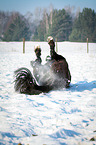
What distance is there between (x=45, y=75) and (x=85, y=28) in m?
32.1

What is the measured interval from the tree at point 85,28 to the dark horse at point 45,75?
30.6m

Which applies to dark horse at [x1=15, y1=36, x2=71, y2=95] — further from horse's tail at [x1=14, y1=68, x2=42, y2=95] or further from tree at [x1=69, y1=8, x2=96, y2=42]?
tree at [x1=69, y1=8, x2=96, y2=42]

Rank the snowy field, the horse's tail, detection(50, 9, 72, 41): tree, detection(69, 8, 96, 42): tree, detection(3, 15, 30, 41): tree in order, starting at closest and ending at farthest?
the snowy field
the horse's tail
detection(69, 8, 96, 42): tree
detection(50, 9, 72, 41): tree
detection(3, 15, 30, 41): tree

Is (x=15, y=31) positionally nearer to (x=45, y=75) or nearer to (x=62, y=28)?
(x=62, y=28)

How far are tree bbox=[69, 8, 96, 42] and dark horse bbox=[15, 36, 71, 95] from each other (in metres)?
30.6

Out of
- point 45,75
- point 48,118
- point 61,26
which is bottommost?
point 48,118

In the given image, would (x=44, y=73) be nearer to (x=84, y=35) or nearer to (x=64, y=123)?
(x=64, y=123)

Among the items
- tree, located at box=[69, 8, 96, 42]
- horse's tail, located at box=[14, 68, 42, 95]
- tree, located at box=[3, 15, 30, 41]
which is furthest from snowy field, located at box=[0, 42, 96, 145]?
tree, located at box=[3, 15, 30, 41]

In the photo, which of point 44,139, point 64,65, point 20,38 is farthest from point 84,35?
point 44,139

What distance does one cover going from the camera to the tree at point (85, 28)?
33250 mm

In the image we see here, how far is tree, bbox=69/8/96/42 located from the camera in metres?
33.2

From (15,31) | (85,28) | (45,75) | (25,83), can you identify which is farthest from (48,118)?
(15,31)

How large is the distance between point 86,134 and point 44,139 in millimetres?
529

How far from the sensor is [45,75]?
387cm
